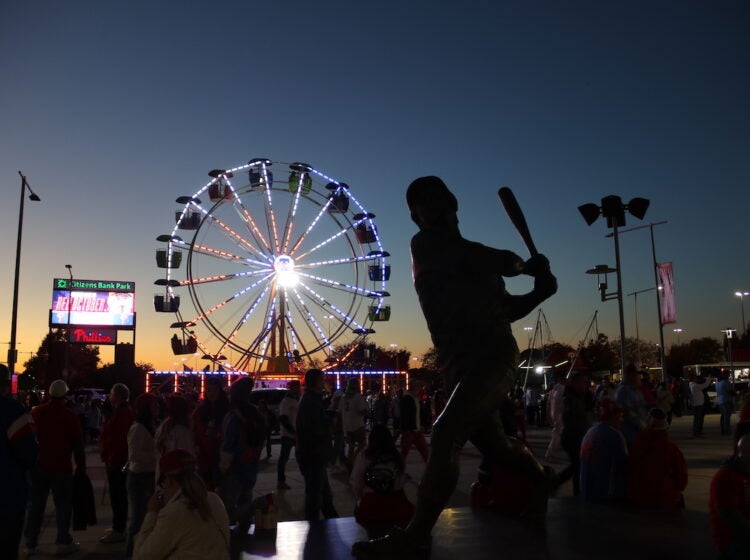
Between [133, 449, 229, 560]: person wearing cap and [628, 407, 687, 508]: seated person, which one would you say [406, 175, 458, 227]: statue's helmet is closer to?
[133, 449, 229, 560]: person wearing cap

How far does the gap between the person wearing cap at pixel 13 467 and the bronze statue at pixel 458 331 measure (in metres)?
2.26

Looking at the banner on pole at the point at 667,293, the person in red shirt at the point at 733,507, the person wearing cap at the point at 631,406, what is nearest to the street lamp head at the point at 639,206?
the person wearing cap at the point at 631,406

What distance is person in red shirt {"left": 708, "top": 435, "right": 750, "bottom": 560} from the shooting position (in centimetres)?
354

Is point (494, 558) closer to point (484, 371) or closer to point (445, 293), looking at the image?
point (484, 371)

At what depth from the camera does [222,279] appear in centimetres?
3145

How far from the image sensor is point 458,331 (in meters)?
3.87

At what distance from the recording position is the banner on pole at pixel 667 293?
22875 millimetres

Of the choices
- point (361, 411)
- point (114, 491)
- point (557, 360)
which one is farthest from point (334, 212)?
point (114, 491)

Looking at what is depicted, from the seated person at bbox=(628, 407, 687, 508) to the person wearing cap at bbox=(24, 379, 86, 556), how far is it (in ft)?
16.4

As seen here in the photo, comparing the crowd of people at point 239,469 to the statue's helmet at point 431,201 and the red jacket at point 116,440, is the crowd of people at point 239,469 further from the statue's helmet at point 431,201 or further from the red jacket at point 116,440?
the statue's helmet at point 431,201

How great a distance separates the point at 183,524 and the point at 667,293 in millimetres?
22957

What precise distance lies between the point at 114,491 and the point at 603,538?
19.0 ft

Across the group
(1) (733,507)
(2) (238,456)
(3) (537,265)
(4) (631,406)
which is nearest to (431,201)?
(3) (537,265)

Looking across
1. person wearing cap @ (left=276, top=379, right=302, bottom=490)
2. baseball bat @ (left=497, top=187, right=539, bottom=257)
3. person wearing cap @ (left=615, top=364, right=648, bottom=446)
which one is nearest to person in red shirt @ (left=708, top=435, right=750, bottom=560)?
baseball bat @ (left=497, top=187, right=539, bottom=257)
